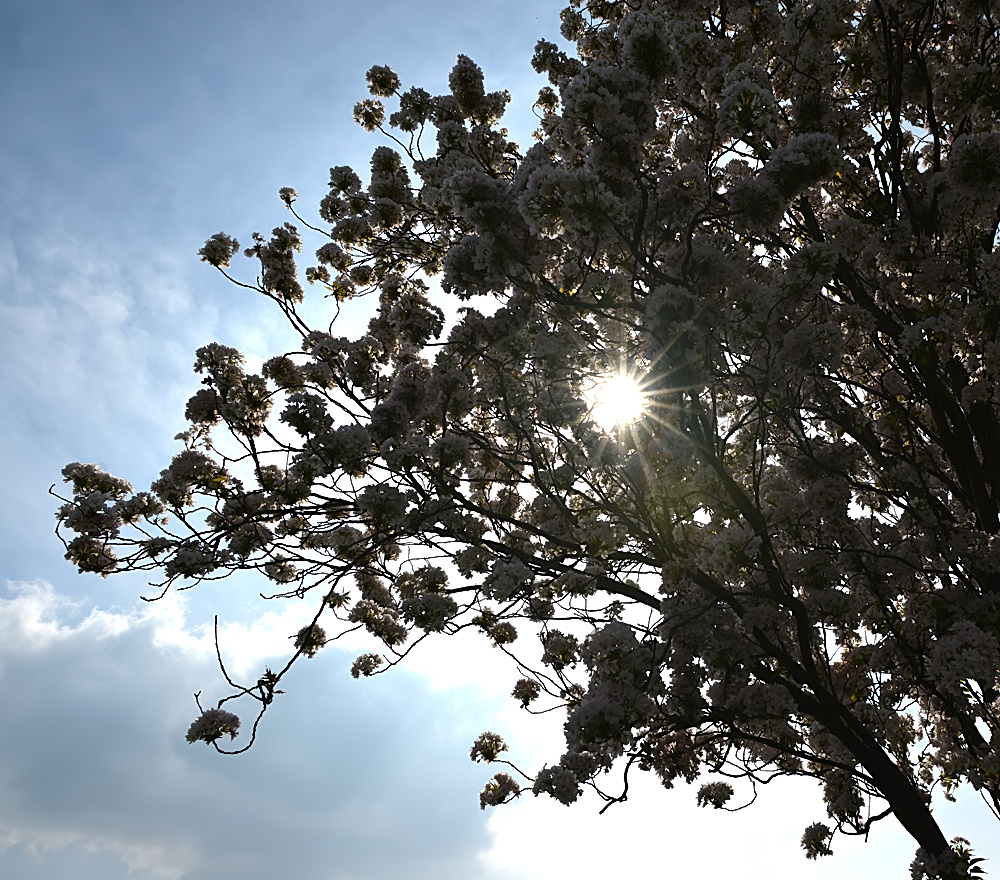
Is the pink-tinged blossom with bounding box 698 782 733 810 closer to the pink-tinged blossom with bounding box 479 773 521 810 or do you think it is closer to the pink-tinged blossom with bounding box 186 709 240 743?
the pink-tinged blossom with bounding box 479 773 521 810

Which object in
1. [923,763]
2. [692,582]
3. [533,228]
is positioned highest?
[533,228]

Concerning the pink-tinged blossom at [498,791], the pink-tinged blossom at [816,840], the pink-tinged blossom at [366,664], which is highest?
the pink-tinged blossom at [366,664]

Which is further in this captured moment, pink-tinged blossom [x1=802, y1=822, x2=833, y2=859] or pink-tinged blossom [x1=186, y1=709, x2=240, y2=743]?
pink-tinged blossom [x1=802, y1=822, x2=833, y2=859]

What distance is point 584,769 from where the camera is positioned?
247 inches

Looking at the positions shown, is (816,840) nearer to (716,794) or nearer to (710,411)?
(716,794)

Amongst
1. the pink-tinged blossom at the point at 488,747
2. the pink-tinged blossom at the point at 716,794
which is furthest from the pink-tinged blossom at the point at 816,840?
the pink-tinged blossom at the point at 488,747

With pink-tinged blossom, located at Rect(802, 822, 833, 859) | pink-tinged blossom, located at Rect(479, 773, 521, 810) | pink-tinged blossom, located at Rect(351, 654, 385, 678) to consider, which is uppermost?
pink-tinged blossom, located at Rect(351, 654, 385, 678)

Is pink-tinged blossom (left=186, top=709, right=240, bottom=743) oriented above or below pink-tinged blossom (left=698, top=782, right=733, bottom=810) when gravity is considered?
above

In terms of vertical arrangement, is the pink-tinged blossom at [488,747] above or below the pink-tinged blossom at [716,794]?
above

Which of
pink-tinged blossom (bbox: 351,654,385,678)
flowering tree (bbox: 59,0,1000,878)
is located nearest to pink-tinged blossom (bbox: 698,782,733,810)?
flowering tree (bbox: 59,0,1000,878)

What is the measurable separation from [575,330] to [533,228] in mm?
1774

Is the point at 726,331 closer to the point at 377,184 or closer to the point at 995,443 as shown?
the point at 995,443

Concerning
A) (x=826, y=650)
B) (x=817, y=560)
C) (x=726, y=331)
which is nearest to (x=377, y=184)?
(x=726, y=331)

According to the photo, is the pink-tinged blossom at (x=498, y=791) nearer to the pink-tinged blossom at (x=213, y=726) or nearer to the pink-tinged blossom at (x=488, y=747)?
the pink-tinged blossom at (x=488, y=747)
